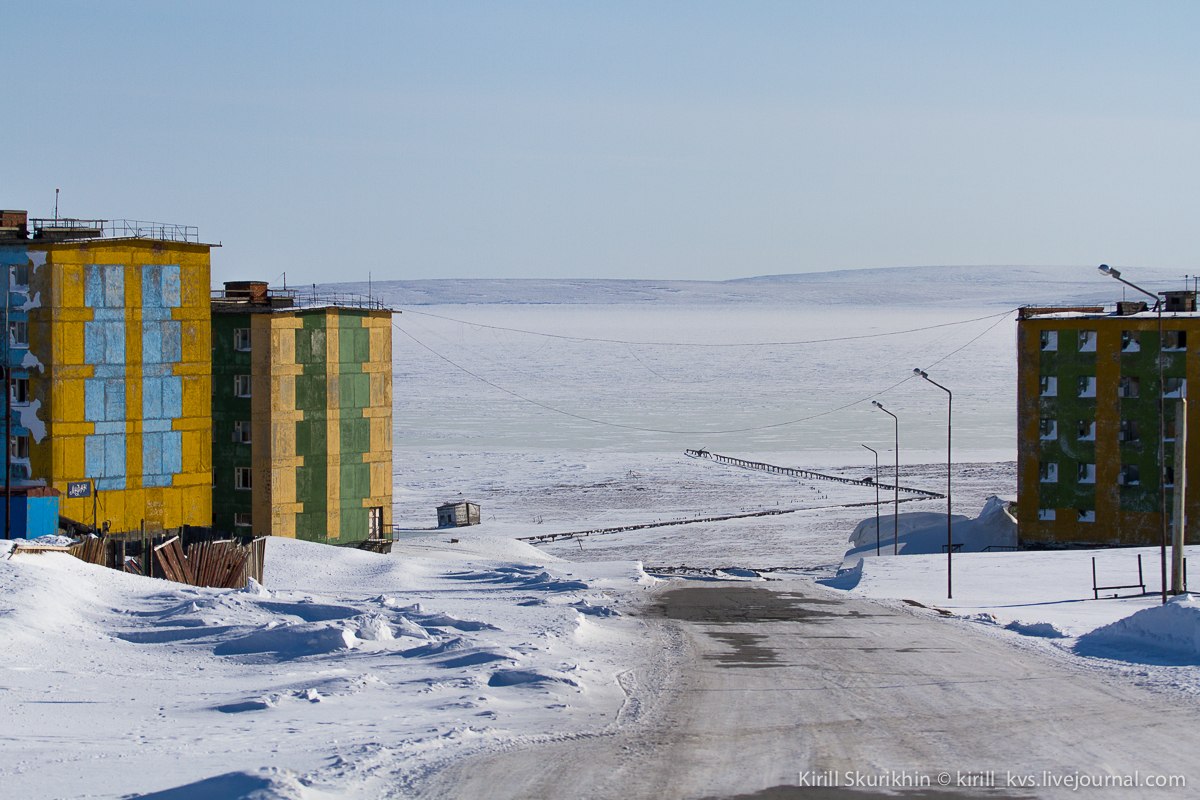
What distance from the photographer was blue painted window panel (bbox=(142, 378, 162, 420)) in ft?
196

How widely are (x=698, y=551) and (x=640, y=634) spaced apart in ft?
163

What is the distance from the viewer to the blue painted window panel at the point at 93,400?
57750mm

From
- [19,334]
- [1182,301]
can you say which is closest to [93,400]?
[19,334]

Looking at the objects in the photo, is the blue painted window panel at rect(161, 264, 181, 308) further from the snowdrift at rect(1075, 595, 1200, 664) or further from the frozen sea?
the snowdrift at rect(1075, 595, 1200, 664)

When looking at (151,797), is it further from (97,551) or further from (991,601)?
(991,601)

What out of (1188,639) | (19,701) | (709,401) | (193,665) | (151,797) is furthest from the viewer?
(709,401)

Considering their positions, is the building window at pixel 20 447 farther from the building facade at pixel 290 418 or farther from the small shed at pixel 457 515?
the small shed at pixel 457 515

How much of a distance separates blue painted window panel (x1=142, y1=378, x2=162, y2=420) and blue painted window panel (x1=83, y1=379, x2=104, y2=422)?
2.03 metres

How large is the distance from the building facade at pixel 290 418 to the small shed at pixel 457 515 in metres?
13.2

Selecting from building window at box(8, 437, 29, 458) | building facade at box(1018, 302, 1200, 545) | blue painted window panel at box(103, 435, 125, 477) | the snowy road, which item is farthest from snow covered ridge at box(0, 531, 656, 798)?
building facade at box(1018, 302, 1200, 545)

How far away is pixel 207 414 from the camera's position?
6281 centimetres

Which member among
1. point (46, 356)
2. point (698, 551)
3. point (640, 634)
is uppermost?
point (46, 356)

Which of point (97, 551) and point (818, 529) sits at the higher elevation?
point (97, 551)

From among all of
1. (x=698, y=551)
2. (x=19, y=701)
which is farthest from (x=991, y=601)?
(x=698, y=551)
